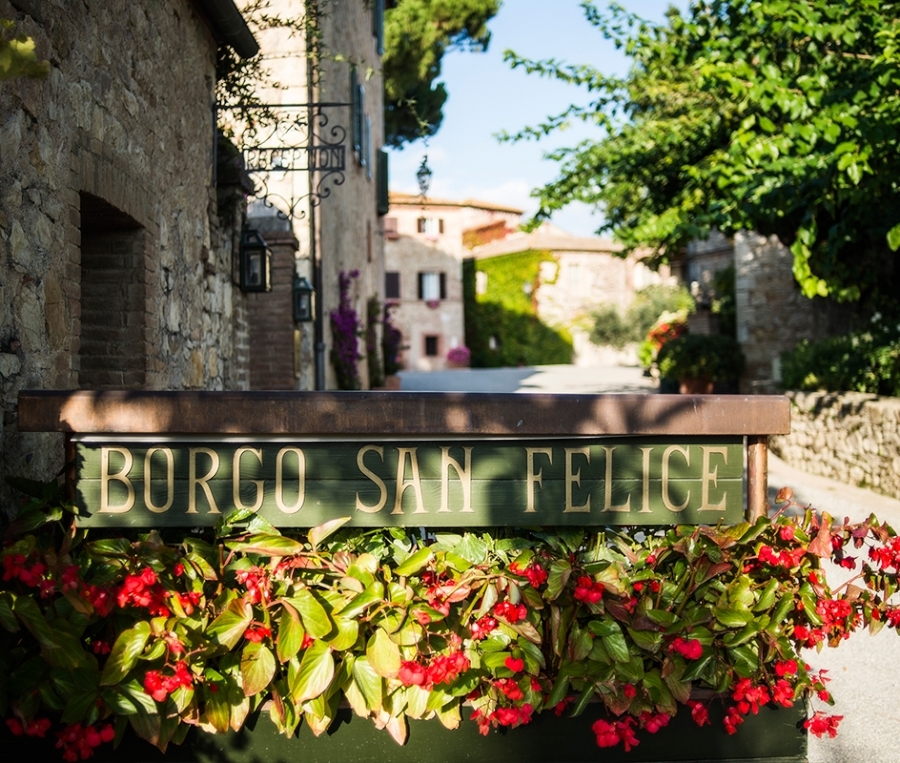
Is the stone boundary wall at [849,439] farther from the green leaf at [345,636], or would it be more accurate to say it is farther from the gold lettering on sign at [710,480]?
the green leaf at [345,636]

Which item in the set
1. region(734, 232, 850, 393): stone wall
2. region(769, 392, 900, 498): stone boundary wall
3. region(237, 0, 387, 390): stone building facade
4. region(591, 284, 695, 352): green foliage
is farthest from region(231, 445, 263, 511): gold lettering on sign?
region(591, 284, 695, 352): green foliage

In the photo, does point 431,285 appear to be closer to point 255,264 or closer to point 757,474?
point 255,264

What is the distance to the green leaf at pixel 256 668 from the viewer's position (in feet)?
7.41

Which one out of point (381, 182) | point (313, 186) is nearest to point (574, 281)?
point (381, 182)

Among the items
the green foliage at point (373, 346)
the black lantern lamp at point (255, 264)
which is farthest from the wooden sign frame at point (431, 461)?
the green foliage at point (373, 346)

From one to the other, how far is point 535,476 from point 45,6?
239cm

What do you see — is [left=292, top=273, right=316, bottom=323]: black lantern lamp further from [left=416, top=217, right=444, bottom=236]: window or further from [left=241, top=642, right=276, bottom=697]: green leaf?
[left=416, top=217, right=444, bottom=236]: window

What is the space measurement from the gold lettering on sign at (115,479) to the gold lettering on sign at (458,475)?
848mm

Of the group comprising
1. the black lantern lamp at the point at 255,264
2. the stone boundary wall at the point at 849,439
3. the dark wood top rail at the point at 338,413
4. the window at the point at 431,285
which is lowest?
the stone boundary wall at the point at 849,439

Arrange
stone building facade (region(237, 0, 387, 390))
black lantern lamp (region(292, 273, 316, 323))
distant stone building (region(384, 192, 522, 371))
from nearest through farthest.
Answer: stone building facade (region(237, 0, 387, 390)) < black lantern lamp (region(292, 273, 316, 323)) < distant stone building (region(384, 192, 522, 371))

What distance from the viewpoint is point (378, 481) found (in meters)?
2.54

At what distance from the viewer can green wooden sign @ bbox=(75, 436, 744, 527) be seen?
2520 millimetres

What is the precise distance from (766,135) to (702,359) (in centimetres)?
812

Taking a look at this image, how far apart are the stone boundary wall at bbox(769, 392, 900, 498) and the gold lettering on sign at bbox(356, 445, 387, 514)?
6.80 meters
